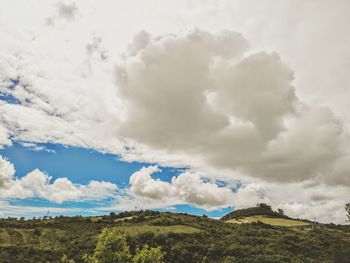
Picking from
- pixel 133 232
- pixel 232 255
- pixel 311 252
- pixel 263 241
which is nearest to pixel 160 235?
pixel 133 232

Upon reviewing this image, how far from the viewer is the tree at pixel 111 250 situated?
45719 millimetres

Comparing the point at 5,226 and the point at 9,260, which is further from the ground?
the point at 5,226

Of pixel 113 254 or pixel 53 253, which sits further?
pixel 53 253

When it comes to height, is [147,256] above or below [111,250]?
below

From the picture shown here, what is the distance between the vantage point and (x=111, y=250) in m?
46.6

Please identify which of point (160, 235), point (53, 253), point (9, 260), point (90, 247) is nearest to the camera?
point (9, 260)

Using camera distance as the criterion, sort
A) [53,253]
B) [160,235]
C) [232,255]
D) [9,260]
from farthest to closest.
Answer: [160,235], [232,255], [53,253], [9,260]

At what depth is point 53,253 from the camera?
157 metres

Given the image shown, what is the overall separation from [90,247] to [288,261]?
315 ft

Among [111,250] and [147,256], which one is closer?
[111,250]

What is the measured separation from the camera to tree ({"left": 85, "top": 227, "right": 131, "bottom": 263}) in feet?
150

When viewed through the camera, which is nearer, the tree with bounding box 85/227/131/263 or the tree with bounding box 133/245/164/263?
the tree with bounding box 85/227/131/263

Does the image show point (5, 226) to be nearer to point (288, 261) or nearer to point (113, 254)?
point (288, 261)

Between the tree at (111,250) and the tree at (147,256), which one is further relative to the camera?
the tree at (147,256)
